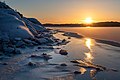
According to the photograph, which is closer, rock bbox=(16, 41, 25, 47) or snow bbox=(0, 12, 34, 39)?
rock bbox=(16, 41, 25, 47)

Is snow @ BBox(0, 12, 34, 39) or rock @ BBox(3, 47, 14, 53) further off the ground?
snow @ BBox(0, 12, 34, 39)

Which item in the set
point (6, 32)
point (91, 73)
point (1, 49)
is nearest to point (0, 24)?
point (6, 32)

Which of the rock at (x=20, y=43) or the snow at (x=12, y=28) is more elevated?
the snow at (x=12, y=28)

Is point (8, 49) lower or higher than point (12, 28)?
lower

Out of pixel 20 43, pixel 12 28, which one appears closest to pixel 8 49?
pixel 20 43

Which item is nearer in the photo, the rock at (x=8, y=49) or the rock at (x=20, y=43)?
the rock at (x=8, y=49)

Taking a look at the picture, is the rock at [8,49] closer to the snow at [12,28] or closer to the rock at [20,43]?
the rock at [20,43]

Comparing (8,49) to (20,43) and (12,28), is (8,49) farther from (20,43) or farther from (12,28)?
(12,28)

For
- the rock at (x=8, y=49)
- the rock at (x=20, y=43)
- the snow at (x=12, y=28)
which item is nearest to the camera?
the rock at (x=8, y=49)

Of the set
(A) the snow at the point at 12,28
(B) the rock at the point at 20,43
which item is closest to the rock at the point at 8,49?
(B) the rock at the point at 20,43

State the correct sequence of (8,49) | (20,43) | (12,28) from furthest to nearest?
(12,28) → (20,43) → (8,49)

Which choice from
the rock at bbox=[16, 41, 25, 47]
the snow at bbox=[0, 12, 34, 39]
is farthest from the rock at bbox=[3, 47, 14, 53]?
the snow at bbox=[0, 12, 34, 39]

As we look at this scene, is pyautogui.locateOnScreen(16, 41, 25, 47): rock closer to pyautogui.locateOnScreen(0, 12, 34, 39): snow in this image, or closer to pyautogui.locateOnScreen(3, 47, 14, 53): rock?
pyautogui.locateOnScreen(0, 12, 34, 39): snow

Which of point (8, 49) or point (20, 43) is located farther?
point (20, 43)
